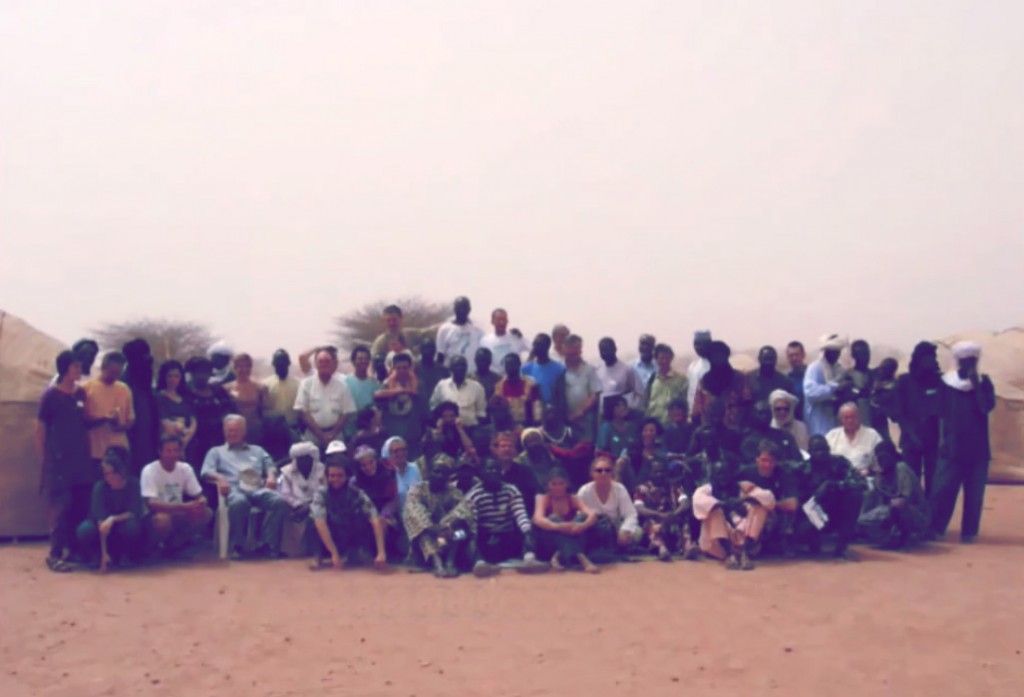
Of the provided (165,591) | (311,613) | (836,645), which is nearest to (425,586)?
(311,613)

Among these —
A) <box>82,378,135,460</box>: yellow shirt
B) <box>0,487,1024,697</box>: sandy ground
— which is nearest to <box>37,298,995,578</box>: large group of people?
<box>82,378,135,460</box>: yellow shirt

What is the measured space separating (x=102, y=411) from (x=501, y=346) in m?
3.74

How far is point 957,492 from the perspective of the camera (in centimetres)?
1122

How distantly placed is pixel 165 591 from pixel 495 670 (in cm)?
328

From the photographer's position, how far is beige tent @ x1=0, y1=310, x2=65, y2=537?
11.3 meters

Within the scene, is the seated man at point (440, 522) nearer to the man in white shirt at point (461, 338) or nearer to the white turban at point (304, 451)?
the white turban at point (304, 451)

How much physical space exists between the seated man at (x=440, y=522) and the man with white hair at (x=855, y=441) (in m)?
3.23

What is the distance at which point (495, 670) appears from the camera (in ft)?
21.7

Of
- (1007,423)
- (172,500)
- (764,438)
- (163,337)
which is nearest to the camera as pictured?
(172,500)

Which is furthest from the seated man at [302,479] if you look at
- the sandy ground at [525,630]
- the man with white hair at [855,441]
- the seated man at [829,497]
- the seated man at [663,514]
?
the man with white hair at [855,441]

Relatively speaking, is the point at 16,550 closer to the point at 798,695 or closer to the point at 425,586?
the point at 425,586

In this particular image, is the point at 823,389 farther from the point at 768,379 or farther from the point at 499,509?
the point at 499,509

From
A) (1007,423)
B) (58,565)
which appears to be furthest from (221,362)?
(1007,423)

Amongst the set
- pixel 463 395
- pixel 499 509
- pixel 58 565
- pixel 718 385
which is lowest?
pixel 58 565
